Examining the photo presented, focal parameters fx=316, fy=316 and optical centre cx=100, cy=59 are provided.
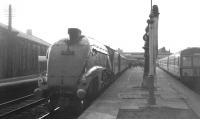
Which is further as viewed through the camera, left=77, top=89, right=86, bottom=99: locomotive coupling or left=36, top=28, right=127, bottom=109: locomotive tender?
left=36, top=28, right=127, bottom=109: locomotive tender

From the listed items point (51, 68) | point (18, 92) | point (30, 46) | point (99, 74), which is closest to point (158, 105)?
point (99, 74)

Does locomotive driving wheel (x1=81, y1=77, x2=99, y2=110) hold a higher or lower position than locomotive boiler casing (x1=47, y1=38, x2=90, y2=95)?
lower

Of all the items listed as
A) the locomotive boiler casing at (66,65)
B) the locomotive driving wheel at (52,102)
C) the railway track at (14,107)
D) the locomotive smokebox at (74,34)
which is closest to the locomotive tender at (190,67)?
the railway track at (14,107)

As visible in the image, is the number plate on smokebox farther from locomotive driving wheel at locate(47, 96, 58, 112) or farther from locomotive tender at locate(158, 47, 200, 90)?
locomotive tender at locate(158, 47, 200, 90)

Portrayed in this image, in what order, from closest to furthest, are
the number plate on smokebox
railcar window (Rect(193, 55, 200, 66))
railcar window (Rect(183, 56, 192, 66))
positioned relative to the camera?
the number plate on smokebox → railcar window (Rect(193, 55, 200, 66)) → railcar window (Rect(183, 56, 192, 66))

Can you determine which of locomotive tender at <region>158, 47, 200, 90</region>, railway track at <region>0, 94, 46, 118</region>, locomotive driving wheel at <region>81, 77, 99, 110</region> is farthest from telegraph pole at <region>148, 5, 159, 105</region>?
locomotive tender at <region>158, 47, 200, 90</region>

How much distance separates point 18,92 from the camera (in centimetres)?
1967

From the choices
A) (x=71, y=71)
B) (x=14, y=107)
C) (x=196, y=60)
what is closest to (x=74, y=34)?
(x=71, y=71)

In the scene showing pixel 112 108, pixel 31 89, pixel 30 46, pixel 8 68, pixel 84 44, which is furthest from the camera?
pixel 30 46

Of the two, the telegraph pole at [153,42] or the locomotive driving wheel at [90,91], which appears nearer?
the locomotive driving wheel at [90,91]

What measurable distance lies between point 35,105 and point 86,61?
425 centimetres

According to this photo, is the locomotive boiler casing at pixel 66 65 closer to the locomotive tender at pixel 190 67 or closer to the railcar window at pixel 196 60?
the locomotive tender at pixel 190 67

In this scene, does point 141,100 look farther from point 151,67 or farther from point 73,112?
point 73,112

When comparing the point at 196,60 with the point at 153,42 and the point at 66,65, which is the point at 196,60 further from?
the point at 66,65
